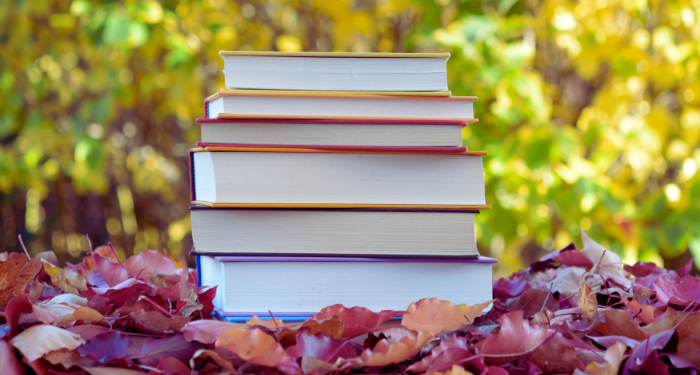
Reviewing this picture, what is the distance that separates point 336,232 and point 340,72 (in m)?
0.16

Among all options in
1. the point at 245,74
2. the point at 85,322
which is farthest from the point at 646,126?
the point at 85,322

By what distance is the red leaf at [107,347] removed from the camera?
1.14ft

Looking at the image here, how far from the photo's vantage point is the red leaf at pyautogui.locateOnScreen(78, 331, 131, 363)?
0.35m

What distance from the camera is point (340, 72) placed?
1.71ft

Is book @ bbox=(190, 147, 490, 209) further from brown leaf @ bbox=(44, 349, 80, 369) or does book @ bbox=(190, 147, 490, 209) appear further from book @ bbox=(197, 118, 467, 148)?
brown leaf @ bbox=(44, 349, 80, 369)

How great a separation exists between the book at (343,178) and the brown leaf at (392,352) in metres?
0.16

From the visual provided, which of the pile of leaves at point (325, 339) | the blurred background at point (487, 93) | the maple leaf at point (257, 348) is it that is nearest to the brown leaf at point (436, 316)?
the pile of leaves at point (325, 339)

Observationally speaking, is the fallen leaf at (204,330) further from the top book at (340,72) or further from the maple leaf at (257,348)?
the top book at (340,72)

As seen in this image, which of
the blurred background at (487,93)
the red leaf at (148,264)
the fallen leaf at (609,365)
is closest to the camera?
the fallen leaf at (609,365)

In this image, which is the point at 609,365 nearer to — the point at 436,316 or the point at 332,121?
the point at 436,316

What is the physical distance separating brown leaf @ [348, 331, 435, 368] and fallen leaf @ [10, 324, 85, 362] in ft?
0.60

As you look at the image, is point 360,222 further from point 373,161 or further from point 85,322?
point 85,322

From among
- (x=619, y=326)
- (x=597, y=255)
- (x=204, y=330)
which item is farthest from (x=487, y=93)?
(x=204, y=330)

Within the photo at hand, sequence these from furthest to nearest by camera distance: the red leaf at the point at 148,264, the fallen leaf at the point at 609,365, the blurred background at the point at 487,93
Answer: the blurred background at the point at 487,93 < the red leaf at the point at 148,264 < the fallen leaf at the point at 609,365
